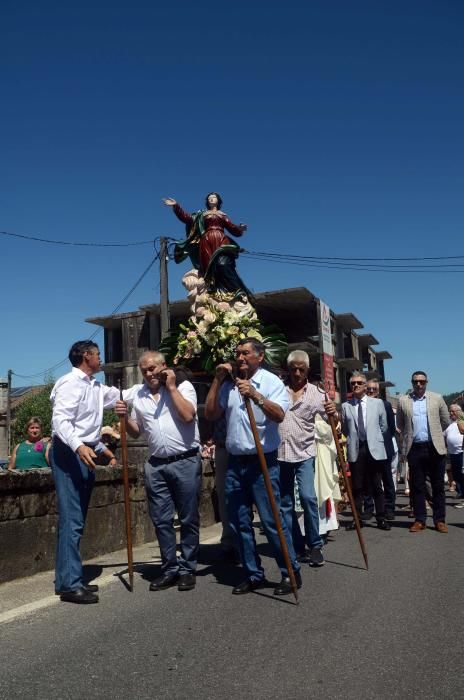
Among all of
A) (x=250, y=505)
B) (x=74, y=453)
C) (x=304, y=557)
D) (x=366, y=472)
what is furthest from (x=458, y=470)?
(x=74, y=453)

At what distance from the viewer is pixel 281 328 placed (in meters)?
42.2

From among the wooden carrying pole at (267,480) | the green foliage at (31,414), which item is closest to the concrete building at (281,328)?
the green foliage at (31,414)

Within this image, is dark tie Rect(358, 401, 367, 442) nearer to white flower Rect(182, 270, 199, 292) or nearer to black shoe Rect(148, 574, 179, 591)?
white flower Rect(182, 270, 199, 292)

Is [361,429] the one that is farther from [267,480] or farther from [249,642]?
[249,642]

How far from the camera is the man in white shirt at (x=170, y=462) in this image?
5.62 meters

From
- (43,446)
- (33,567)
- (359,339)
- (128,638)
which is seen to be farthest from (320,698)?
(359,339)

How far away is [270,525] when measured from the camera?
540cm

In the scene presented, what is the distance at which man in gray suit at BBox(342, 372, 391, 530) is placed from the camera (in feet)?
30.5

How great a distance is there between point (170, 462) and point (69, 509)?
34.2 inches

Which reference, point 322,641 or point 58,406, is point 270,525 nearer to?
point 322,641

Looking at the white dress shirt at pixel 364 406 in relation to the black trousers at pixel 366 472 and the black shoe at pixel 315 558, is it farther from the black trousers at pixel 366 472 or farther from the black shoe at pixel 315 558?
the black shoe at pixel 315 558

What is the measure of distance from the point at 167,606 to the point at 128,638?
0.81 meters

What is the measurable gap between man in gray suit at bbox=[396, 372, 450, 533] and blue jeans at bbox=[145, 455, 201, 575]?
4.12 m

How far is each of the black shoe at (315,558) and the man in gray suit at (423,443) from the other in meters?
2.78
